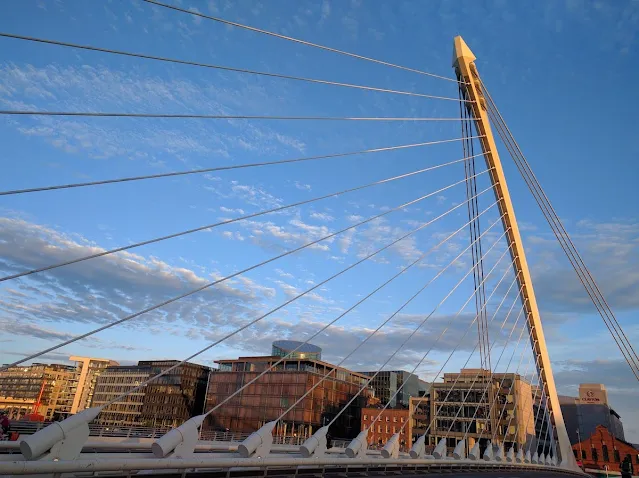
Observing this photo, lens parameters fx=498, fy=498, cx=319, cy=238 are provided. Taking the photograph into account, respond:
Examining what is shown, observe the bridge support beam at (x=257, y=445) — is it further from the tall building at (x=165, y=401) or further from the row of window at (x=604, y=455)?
the tall building at (x=165, y=401)

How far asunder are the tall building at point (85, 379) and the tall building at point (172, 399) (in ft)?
137

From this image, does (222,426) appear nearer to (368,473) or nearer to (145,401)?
(145,401)

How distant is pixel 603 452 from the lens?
250 feet

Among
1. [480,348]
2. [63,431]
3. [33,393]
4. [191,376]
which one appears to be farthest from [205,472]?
[33,393]

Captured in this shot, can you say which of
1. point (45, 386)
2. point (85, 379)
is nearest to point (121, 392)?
point (85, 379)

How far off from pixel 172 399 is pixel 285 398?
109 feet

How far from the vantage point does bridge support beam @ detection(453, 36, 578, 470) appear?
22.8 meters

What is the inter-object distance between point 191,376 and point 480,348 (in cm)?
9187

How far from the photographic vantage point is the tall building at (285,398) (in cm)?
7944

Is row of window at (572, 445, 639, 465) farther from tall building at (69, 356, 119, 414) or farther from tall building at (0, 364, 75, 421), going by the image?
tall building at (0, 364, 75, 421)

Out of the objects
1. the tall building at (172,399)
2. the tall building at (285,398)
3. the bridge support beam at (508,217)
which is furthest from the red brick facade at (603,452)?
the tall building at (172,399)

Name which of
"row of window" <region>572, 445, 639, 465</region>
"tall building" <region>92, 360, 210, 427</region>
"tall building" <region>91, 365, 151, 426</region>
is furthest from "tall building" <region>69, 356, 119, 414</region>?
"row of window" <region>572, 445, 639, 465</region>

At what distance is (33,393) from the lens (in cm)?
15450

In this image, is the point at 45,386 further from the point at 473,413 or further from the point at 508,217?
the point at 508,217
